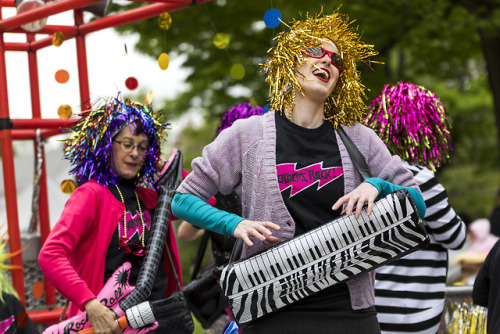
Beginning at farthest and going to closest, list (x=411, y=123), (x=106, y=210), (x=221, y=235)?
1. (x=221, y=235)
2. (x=411, y=123)
3. (x=106, y=210)

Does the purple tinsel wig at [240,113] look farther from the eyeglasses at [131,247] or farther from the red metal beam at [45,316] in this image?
the red metal beam at [45,316]

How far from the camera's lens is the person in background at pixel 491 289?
2.70 meters

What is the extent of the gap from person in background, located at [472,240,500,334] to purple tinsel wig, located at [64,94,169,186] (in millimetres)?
1542

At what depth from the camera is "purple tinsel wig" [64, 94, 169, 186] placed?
123 inches

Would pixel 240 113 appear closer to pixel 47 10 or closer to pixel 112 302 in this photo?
pixel 47 10

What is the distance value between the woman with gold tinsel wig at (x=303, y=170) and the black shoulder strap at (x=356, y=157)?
19mm

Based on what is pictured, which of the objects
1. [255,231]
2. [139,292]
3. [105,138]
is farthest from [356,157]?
[105,138]

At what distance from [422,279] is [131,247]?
135 centimetres

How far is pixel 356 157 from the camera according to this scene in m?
2.45

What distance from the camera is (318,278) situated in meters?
2.32

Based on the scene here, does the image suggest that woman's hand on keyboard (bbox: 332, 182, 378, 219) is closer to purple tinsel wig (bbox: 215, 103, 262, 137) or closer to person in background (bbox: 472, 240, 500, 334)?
person in background (bbox: 472, 240, 500, 334)

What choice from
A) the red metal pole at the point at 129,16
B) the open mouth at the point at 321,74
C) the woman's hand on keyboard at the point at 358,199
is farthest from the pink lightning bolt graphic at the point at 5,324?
the red metal pole at the point at 129,16

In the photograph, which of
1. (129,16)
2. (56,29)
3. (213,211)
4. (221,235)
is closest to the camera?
(213,211)

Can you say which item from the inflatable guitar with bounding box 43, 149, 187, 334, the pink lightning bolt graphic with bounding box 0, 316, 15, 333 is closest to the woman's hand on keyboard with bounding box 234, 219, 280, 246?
the inflatable guitar with bounding box 43, 149, 187, 334
